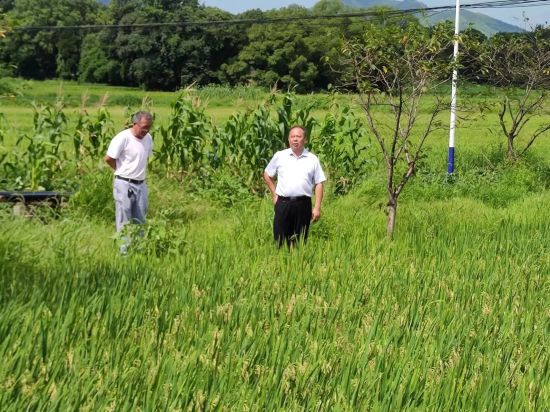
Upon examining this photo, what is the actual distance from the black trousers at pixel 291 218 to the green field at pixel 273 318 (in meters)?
0.24

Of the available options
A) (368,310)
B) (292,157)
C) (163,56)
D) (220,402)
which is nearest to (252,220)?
(292,157)

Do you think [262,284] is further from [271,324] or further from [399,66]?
[399,66]

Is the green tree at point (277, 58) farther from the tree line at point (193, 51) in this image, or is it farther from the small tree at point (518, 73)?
the small tree at point (518, 73)

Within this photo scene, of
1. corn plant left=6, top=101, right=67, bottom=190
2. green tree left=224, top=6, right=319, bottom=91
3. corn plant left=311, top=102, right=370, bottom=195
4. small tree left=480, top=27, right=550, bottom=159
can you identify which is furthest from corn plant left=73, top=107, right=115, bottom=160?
green tree left=224, top=6, right=319, bottom=91

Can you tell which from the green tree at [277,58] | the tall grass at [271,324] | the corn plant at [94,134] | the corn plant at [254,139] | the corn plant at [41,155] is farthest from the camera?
the green tree at [277,58]

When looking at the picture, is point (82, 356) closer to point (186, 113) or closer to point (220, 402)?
point (220, 402)

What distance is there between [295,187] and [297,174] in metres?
0.12

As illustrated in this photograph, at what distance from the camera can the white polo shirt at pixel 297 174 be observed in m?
6.44

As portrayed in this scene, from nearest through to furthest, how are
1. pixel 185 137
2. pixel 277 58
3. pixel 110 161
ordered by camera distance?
pixel 110 161 → pixel 185 137 → pixel 277 58

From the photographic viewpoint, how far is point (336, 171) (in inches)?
460

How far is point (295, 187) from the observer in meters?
6.43

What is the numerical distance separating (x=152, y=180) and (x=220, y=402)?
799 centimetres

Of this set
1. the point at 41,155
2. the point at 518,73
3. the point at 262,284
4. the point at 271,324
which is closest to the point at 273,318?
the point at 271,324

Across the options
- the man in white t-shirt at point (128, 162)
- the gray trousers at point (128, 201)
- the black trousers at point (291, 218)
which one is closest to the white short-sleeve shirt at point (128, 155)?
the man in white t-shirt at point (128, 162)
